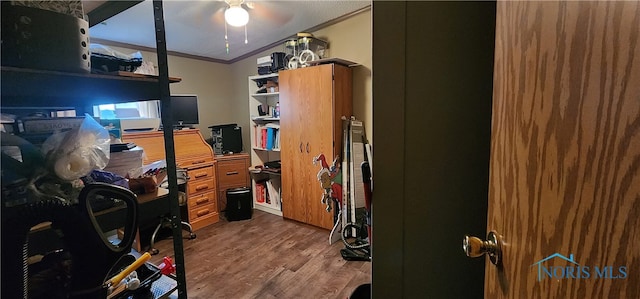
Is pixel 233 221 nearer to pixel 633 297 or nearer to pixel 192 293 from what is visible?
pixel 192 293

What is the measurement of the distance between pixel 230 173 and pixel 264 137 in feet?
2.16

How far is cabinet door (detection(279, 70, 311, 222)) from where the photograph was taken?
127 inches

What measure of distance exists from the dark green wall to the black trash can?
2.83 metres

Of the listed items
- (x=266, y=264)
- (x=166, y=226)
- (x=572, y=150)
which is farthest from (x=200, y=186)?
(x=572, y=150)

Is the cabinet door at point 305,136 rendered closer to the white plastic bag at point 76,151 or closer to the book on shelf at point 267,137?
the book on shelf at point 267,137

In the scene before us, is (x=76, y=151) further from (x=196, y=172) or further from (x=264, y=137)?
(x=264, y=137)

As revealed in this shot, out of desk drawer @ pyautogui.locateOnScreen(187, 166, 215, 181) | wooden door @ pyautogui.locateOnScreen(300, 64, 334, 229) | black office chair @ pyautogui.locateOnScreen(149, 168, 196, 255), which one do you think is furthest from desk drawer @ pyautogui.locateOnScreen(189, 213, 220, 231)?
wooden door @ pyautogui.locateOnScreen(300, 64, 334, 229)

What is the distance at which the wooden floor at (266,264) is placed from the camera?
84.4 inches

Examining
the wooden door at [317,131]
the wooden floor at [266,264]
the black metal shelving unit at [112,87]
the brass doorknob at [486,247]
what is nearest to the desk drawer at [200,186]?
the wooden floor at [266,264]

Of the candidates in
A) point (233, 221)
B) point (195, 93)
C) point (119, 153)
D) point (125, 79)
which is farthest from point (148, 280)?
point (195, 93)

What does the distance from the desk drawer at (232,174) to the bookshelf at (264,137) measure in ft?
0.38

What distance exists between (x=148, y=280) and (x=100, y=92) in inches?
26.8

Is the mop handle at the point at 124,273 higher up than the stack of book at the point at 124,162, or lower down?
lower down

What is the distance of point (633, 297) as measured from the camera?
354 mm
